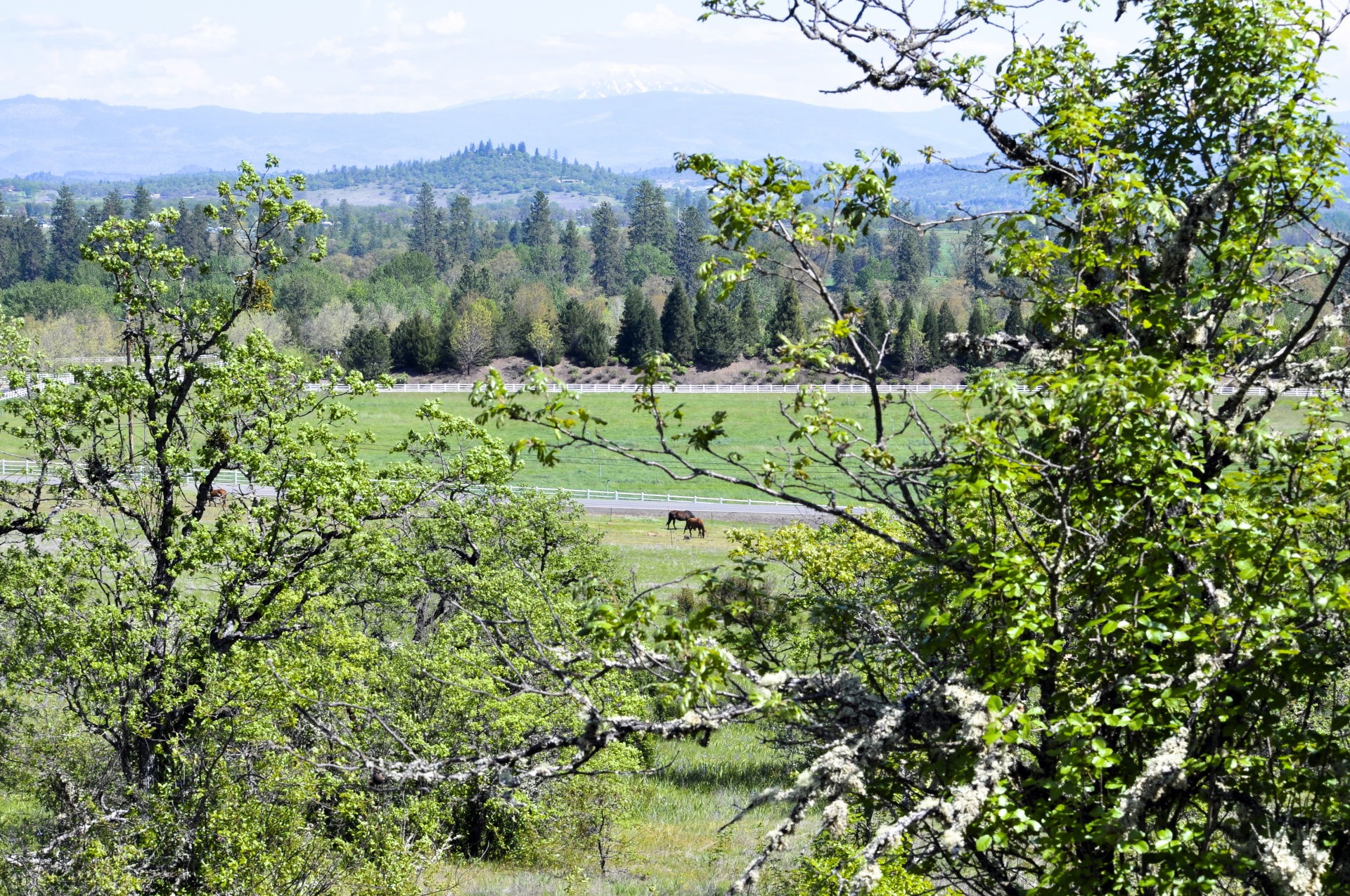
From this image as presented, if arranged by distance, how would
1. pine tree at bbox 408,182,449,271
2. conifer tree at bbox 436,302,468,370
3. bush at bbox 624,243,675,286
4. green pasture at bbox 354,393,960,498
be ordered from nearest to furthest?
green pasture at bbox 354,393,960,498, conifer tree at bbox 436,302,468,370, bush at bbox 624,243,675,286, pine tree at bbox 408,182,449,271

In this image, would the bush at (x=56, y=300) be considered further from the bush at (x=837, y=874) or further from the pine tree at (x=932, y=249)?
the bush at (x=837, y=874)

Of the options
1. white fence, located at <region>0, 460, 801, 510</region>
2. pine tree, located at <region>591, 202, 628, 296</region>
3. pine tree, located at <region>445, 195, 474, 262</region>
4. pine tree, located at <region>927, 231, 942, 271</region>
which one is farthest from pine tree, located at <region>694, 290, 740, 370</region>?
pine tree, located at <region>445, 195, 474, 262</region>

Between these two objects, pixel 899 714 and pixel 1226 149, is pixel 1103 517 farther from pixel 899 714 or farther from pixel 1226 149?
pixel 1226 149

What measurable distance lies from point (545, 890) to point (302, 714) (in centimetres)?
466

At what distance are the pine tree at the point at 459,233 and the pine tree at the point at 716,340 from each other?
8333 centimetres

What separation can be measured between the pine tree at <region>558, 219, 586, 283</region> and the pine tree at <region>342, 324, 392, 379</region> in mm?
67991

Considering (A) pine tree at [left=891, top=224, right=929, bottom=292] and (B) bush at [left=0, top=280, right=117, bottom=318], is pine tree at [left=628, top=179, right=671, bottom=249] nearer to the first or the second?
(A) pine tree at [left=891, top=224, right=929, bottom=292]

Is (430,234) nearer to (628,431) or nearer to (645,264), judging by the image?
(645,264)

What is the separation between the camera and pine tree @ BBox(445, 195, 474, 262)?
174 meters

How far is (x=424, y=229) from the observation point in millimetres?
179375

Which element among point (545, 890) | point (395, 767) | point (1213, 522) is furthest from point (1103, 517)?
point (545, 890)

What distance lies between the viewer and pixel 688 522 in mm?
43344

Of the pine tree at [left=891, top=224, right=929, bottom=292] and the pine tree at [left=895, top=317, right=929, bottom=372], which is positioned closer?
the pine tree at [left=895, top=317, right=929, bottom=372]

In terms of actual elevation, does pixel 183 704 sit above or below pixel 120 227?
below
